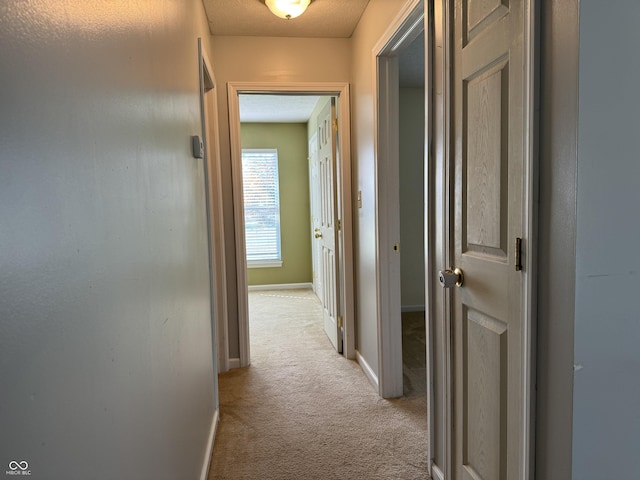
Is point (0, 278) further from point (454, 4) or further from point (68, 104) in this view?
point (454, 4)

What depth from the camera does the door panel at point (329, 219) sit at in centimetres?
322

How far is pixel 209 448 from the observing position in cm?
189

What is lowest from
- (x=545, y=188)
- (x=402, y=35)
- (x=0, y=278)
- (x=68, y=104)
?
(x=0, y=278)

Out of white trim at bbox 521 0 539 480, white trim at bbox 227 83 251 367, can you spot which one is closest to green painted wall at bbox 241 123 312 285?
white trim at bbox 227 83 251 367

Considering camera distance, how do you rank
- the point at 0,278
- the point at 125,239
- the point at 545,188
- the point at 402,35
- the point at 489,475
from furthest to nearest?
the point at 402,35 → the point at 489,475 → the point at 545,188 → the point at 125,239 → the point at 0,278

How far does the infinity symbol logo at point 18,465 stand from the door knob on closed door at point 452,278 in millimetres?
1271

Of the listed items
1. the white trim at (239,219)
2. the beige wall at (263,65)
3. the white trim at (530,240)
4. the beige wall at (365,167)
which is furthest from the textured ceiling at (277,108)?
the white trim at (530,240)

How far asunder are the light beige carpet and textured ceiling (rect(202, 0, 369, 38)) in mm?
2412

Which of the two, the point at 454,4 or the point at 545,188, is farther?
the point at 454,4

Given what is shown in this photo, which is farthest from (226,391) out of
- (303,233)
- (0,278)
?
(303,233)

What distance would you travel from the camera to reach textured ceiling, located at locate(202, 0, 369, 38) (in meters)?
2.43

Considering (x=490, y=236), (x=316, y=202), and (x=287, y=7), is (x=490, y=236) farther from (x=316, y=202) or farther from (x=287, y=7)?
(x=316, y=202)

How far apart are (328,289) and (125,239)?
281 centimetres

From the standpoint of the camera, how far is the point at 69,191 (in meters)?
0.63
